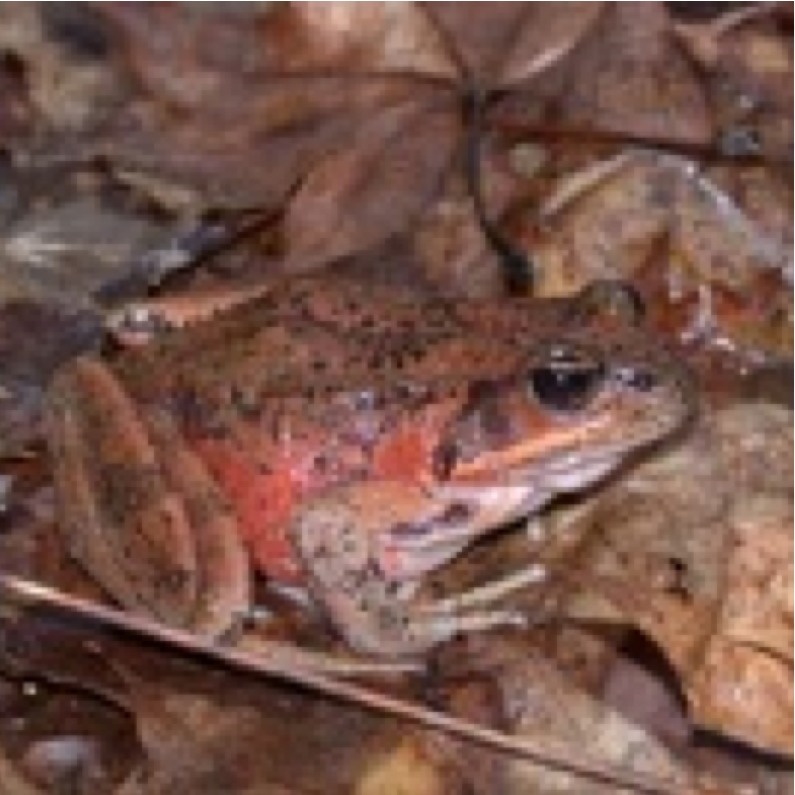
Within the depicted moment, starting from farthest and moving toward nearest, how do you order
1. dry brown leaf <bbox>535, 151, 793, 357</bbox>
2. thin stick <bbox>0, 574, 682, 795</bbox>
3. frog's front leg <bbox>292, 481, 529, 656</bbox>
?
1. dry brown leaf <bbox>535, 151, 793, 357</bbox>
2. frog's front leg <bbox>292, 481, 529, 656</bbox>
3. thin stick <bbox>0, 574, 682, 795</bbox>

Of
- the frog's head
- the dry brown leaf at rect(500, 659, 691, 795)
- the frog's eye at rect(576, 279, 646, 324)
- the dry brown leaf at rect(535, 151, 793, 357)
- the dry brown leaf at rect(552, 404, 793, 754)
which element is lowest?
the dry brown leaf at rect(500, 659, 691, 795)

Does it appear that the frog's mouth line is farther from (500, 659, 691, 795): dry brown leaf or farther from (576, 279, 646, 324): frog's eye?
(500, 659, 691, 795): dry brown leaf

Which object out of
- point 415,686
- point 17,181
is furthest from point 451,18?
point 415,686

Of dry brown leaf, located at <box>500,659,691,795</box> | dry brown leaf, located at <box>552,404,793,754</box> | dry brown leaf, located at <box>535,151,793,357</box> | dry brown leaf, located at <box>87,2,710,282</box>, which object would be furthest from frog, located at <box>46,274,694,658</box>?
dry brown leaf, located at <box>87,2,710,282</box>

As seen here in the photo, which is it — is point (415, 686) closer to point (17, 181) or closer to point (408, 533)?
point (408, 533)

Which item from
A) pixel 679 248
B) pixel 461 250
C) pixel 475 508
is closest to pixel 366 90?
pixel 461 250

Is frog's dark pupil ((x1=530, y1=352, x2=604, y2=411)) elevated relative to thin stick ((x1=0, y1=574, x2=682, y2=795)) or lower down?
elevated

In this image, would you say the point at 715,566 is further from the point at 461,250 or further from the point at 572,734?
the point at 461,250
